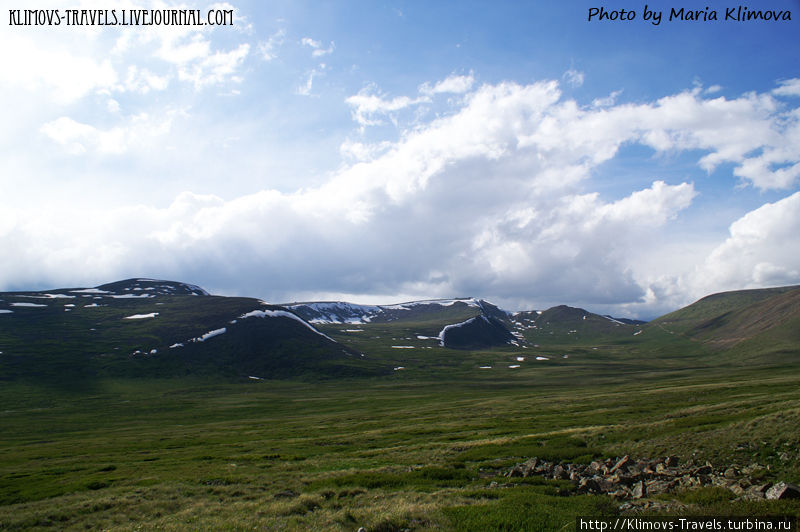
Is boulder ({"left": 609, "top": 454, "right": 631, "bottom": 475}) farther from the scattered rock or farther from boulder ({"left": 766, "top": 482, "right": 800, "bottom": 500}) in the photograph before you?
boulder ({"left": 766, "top": 482, "right": 800, "bottom": 500})

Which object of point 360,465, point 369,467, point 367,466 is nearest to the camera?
point 369,467

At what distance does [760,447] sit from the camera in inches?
977

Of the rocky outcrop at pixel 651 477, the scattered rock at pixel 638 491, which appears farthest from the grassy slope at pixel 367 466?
the scattered rock at pixel 638 491

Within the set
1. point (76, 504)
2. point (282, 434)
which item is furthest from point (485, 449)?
point (282, 434)

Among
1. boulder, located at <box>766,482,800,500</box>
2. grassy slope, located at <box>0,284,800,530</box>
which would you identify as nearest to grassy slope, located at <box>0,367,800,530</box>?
grassy slope, located at <box>0,284,800,530</box>

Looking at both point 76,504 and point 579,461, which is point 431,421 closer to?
point 579,461

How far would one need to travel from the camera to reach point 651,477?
2220cm

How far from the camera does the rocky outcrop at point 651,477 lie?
57.6 feet

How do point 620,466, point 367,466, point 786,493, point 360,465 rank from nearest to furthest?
1. point 786,493
2. point 620,466
3. point 367,466
4. point 360,465

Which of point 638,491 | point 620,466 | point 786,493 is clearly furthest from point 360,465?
point 786,493

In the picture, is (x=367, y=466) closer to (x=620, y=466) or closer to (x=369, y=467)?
(x=369, y=467)

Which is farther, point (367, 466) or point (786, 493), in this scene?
point (367, 466)

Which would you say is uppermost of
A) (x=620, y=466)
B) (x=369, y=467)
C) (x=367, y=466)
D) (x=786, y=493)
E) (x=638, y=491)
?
(x=786, y=493)

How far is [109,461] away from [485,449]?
42458 mm
